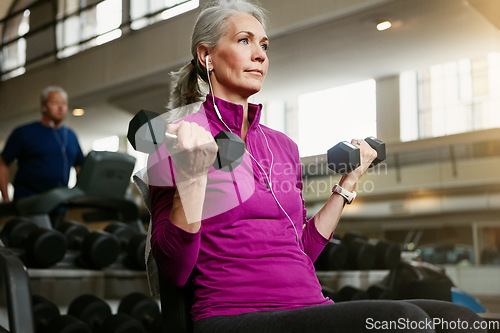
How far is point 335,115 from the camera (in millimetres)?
1562

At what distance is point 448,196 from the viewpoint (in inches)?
94.3

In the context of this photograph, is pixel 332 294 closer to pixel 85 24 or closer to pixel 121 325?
pixel 121 325

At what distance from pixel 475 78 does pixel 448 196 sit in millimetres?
603

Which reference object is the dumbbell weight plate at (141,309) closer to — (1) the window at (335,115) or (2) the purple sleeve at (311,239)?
(1) the window at (335,115)

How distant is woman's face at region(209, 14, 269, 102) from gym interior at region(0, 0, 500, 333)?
0.07 m

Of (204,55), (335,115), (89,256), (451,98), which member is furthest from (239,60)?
(89,256)

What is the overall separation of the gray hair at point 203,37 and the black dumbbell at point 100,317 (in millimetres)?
1177

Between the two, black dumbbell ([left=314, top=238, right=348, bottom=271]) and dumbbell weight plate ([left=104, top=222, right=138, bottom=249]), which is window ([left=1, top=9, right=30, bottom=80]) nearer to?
dumbbell weight plate ([left=104, top=222, right=138, bottom=249])

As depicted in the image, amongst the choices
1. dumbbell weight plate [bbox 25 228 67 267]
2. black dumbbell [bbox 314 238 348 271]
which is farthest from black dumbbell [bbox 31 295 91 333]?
black dumbbell [bbox 314 238 348 271]

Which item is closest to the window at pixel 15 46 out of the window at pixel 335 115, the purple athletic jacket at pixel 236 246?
the window at pixel 335 115

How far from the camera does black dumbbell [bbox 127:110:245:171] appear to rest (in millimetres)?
747

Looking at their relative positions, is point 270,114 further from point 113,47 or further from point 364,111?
point 113,47

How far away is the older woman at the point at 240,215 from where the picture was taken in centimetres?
77

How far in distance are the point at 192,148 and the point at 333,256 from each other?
189 cm
